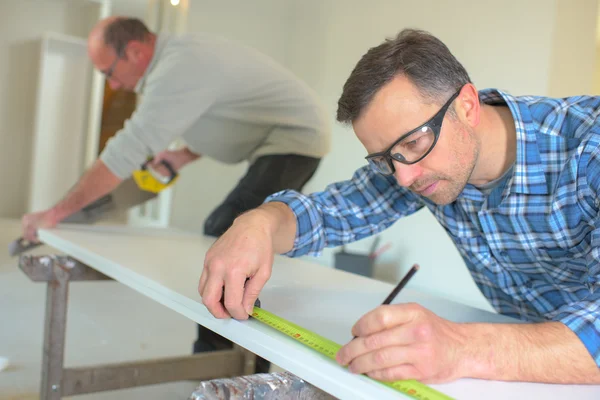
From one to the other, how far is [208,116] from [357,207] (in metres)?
1.19

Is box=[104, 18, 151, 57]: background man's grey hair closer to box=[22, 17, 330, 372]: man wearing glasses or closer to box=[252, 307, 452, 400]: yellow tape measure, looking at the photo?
box=[22, 17, 330, 372]: man wearing glasses

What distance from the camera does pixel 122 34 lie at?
2266 mm

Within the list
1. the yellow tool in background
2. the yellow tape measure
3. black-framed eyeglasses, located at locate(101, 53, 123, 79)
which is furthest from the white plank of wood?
black-framed eyeglasses, located at locate(101, 53, 123, 79)

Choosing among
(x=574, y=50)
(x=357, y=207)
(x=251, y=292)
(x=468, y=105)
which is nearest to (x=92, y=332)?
(x=357, y=207)

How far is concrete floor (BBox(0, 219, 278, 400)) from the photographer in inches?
84.8

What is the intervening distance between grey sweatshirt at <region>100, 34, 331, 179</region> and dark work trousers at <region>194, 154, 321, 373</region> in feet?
0.17

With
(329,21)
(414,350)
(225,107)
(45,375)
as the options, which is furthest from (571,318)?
(329,21)

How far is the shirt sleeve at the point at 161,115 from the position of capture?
2016 mm

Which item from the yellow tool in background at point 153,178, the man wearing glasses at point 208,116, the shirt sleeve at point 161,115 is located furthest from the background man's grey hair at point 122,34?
the yellow tool in background at point 153,178

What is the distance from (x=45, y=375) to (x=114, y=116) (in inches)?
197

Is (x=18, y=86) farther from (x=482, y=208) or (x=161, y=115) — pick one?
(x=482, y=208)

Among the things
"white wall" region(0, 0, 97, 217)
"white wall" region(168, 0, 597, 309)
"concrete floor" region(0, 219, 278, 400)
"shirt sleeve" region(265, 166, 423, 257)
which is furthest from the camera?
"white wall" region(0, 0, 97, 217)

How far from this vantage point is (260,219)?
108cm

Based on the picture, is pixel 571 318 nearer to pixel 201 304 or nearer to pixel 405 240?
pixel 201 304
